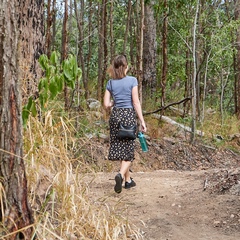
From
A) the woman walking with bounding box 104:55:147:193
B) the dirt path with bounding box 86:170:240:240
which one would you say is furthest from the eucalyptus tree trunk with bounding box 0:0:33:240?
the woman walking with bounding box 104:55:147:193

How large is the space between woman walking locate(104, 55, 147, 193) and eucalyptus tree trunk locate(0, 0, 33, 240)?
319 centimetres

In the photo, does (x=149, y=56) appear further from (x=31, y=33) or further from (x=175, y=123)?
(x=31, y=33)

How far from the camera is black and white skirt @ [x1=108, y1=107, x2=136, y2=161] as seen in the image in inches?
257

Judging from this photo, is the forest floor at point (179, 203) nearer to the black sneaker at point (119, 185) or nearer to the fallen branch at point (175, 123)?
the black sneaker at point (119, 185)

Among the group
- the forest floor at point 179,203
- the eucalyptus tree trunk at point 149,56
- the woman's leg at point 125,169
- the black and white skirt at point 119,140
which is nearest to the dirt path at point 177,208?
the forest floor at point 179,203

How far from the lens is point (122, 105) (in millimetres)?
6559

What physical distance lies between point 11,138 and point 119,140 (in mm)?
3495

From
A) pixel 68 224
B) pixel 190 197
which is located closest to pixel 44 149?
pixel 68 224

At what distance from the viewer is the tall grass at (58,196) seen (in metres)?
3.92

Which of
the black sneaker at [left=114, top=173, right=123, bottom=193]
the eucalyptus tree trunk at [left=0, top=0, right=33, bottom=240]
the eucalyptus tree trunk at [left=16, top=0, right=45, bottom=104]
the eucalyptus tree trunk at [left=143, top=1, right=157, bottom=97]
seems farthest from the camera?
the eucalyptus tree trunk at [left=143, top=1, right=157, bottom=97]

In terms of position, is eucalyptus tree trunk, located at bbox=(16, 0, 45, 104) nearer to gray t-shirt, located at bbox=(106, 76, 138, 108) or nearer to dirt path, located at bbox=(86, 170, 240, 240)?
gray t-shirt, located at bbox=(106, 76, 138, 108)

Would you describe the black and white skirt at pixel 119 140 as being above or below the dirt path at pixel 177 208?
above

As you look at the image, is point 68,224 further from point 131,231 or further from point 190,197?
point 190,197

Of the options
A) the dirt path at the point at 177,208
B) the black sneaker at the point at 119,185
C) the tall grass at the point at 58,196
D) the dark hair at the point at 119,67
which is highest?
the dark hair at the point at 119,67
